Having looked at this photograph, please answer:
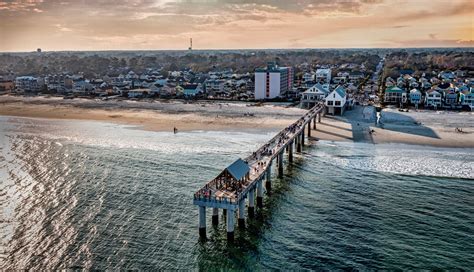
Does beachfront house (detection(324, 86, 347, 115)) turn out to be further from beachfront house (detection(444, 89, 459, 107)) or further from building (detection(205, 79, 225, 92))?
building (detection(205, 79, 225, 92))

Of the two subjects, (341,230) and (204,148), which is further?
(204,148)

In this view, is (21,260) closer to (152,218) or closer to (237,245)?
(152,218)

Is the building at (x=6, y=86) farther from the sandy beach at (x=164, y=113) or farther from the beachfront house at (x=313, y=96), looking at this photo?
Answer: the beachfront house at (x=313, y=96)

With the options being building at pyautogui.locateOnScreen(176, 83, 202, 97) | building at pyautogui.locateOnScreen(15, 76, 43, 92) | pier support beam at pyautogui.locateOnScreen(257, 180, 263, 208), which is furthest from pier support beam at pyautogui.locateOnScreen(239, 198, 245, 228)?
building at pyautogui.locateOnScreen(15, 76, 43, 92)

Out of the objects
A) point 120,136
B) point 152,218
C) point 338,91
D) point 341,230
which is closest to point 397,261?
point 341,230

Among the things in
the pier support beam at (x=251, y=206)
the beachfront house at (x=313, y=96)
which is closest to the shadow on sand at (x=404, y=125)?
the beachfront house at (x=313, y=96)
